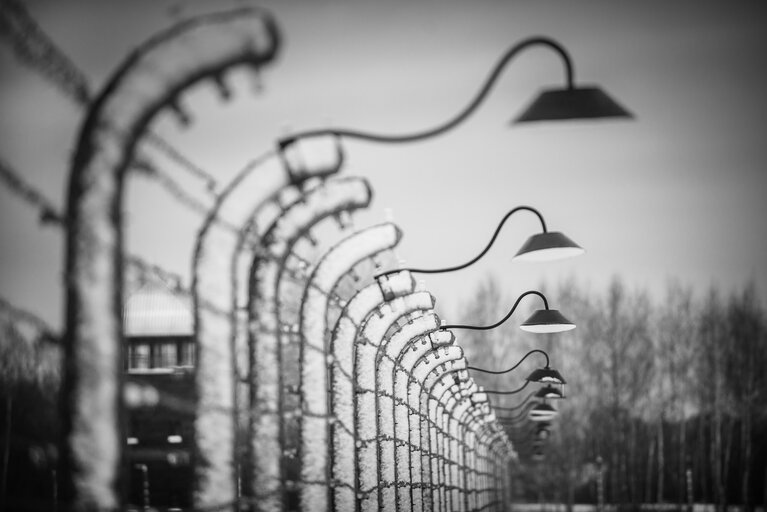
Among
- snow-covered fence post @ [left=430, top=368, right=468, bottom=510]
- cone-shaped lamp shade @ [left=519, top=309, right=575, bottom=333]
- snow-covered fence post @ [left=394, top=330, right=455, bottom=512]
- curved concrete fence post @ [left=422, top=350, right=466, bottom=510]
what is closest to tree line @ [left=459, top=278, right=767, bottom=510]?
snow-covered fence post @ [left=430, top=368, right=468, bottom=510]

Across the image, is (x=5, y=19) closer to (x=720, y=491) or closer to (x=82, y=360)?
(x=82, y=360)

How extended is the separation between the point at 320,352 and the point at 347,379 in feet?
5.83

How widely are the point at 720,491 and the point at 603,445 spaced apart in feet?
21.1

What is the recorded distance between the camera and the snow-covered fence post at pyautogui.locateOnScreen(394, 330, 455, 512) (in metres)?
15.0

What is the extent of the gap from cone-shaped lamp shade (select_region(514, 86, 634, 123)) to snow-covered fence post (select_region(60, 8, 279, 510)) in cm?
194

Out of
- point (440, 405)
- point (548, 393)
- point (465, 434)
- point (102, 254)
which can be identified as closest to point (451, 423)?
point (440, 405)

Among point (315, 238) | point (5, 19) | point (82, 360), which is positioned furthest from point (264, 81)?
point (315, 238)

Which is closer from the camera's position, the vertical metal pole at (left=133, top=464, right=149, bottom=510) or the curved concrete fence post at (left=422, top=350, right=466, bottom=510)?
the curved concrete fence post at (left=422, top=350, right=466, bottom=510)

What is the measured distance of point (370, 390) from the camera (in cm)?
1202

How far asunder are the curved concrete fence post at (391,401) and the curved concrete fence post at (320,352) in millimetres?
4040

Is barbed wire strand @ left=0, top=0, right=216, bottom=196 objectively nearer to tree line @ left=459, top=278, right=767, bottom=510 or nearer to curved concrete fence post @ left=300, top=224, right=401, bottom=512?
A: curved concrete fence post @ left=300, top=224, right=401, bottom=512

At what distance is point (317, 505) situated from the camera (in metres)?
9.00

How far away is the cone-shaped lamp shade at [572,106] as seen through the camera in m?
5.59

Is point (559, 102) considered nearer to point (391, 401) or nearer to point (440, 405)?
point (391, 401)
